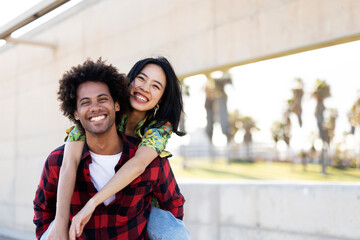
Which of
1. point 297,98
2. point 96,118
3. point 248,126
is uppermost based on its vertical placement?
point 297,98

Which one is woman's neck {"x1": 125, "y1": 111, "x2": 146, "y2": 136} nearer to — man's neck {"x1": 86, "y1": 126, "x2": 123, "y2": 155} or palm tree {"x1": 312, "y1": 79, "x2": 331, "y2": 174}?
man's neck {"x1": 86, "y1": 126, "x2": 123, "y2": 155}

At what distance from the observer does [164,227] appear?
2.20m

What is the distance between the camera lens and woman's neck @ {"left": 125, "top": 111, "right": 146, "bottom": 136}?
253cm

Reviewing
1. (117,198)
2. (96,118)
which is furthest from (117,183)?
(96,118)

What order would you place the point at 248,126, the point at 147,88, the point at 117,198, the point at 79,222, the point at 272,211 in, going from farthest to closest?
the point at 248,126, the point at 272,211, the point at 147,88, the point at 117,198, the point at 79,222

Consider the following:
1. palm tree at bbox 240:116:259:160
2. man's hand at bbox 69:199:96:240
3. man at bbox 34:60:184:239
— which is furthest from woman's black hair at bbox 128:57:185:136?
palm tree at bbox 240:116:259:160

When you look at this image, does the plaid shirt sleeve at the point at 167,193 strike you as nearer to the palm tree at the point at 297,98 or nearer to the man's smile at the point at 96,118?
the man's smile at the point at 96,118

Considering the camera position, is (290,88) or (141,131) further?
(290,88)

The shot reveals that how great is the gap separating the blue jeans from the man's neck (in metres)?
0.40

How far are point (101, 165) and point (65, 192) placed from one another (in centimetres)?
26

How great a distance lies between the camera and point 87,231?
215 centimetres

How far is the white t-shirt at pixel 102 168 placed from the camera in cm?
220

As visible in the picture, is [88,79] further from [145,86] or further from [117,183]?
[117,183]

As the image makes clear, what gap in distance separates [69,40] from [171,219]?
4.46 metres
